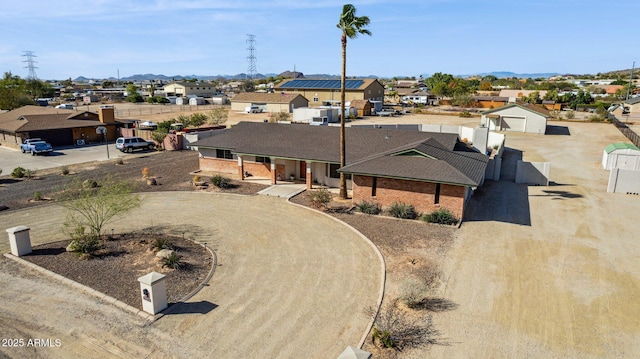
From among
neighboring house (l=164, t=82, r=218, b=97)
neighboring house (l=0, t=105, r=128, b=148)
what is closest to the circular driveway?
neighboring house (l=0, t=105, r=128, b=148)

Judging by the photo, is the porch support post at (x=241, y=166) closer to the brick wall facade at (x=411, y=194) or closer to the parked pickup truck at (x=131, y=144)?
the brick wall facade at (x=411, y=194)

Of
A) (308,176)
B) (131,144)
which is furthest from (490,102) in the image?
(131,144)

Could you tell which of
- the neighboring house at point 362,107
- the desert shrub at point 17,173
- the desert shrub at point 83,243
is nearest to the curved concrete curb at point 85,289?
the desert shrub at point 83,243

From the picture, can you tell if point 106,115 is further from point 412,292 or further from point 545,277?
point 545,277

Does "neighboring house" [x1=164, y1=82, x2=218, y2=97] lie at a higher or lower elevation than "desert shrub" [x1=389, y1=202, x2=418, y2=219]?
higher

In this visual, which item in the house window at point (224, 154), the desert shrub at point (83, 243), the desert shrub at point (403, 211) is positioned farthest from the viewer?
the house window at point (224, 154)

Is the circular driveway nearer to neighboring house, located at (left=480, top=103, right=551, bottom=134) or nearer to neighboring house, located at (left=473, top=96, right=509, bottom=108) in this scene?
neighboring house, located at (left=480, top=103, right=551, bottom=134)
